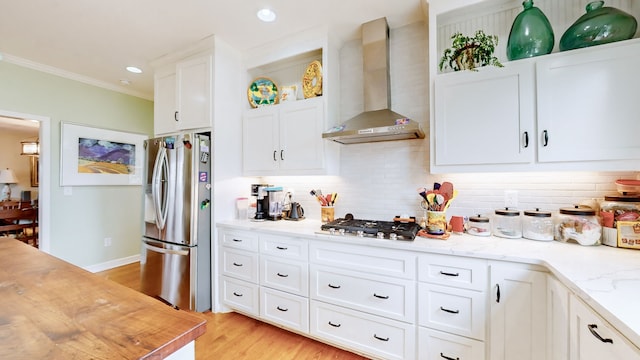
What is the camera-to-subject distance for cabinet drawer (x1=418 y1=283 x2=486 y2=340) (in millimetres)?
1417

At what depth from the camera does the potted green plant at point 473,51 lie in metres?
1.70

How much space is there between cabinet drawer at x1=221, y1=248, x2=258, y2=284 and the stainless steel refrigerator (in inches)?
8.9

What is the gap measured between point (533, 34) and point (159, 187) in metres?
3.27

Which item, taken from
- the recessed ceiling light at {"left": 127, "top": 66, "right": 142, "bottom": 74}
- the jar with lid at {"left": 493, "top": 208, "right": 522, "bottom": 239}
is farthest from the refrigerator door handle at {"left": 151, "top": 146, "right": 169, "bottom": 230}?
the jar with lid at {"left": 493, "top": 208, "right": 522, "bottom": 239}

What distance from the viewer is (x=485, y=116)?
5.53ft

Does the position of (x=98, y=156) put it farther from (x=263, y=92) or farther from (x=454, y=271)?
(x=454, y=271)

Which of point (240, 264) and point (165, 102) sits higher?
point (165, 102)

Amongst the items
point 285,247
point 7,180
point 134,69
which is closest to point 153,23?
point 134,69

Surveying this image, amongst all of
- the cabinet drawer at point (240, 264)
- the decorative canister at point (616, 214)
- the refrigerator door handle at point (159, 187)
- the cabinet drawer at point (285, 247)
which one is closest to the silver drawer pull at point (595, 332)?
the decorative canister at point (616, 214)

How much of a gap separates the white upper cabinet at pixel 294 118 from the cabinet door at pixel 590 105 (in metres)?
1.50

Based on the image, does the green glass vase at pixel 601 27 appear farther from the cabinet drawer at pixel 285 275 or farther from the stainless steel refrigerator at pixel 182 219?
the stainless steel refrigerator at pixel 182 219

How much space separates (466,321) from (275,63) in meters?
2.78

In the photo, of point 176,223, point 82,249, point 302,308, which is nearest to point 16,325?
point 302,308

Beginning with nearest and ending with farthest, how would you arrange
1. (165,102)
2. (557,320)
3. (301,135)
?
(557,320)
(301,135)
(165,102)
